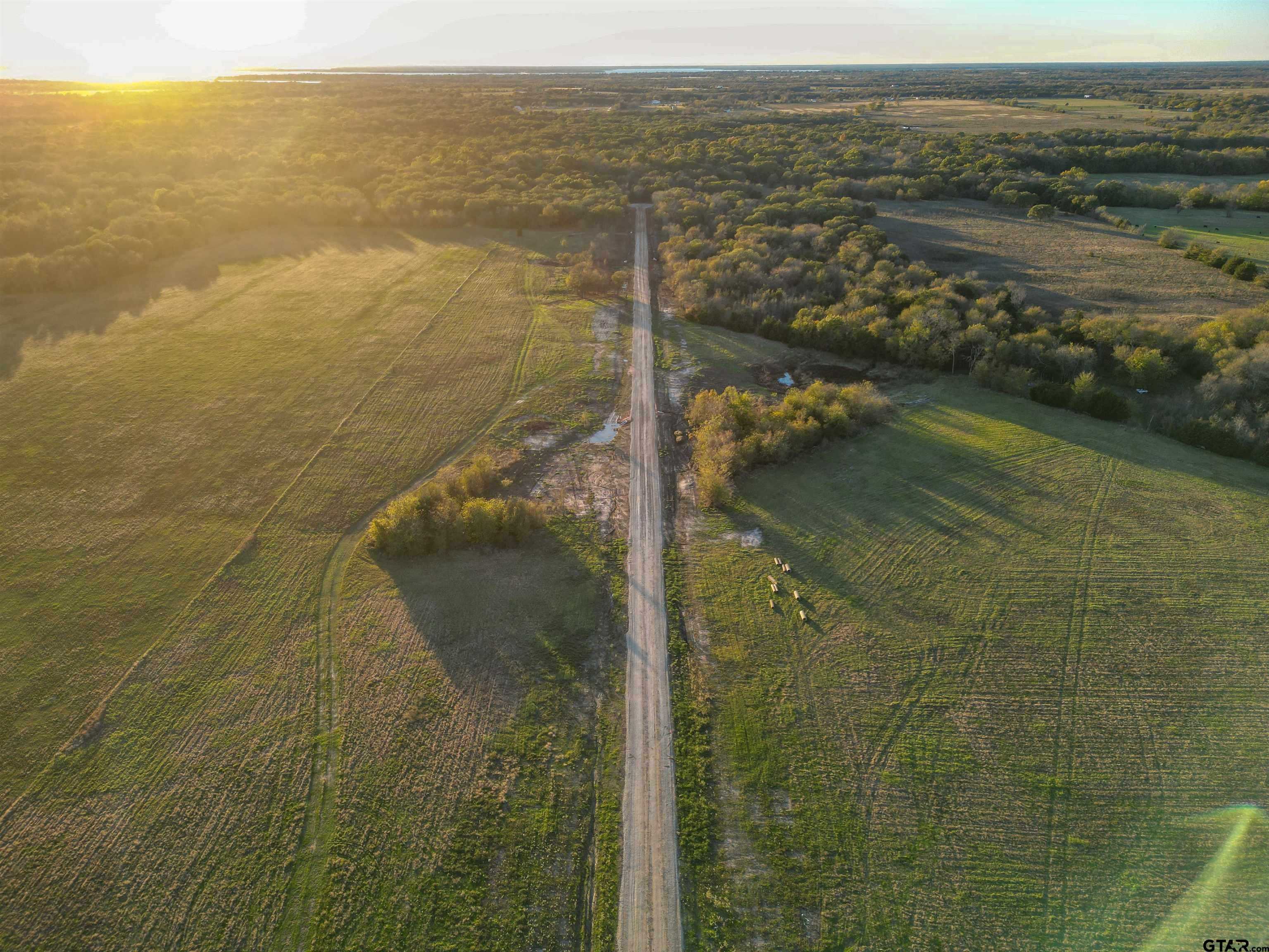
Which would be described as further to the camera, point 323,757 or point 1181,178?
point 1181,178

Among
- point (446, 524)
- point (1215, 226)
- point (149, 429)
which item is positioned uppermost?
point (1215, 226)

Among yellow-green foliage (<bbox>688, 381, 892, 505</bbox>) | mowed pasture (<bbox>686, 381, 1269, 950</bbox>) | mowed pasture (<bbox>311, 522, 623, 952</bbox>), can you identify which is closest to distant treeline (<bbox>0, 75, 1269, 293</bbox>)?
yellow-green foliage (<bbox>688, 381, 892, 505</bbox>)

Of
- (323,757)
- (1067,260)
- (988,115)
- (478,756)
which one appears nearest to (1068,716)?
(478,756)

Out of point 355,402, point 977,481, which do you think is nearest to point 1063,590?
point 977,481

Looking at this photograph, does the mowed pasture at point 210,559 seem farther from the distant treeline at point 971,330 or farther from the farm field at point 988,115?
the farm field at point 988,115

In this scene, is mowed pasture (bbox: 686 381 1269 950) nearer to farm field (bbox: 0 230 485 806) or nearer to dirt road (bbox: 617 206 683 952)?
dirt road (bbox: 617 206 683 952)

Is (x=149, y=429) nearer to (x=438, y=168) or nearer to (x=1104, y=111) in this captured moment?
(x=438, y=168)

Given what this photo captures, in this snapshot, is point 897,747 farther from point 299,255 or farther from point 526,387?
point 299,255

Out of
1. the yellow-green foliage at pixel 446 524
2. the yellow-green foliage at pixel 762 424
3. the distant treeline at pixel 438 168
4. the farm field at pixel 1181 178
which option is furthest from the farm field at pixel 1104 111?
the yellow-green foliage at pixel 446 524
